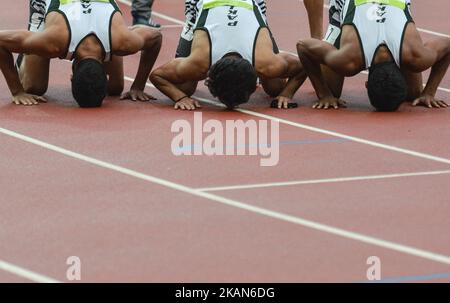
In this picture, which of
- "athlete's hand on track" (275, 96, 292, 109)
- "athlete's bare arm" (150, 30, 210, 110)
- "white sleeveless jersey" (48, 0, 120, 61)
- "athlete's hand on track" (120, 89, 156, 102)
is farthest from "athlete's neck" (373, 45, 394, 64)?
"white sleeveless jersey" (48, 0, 120, 61)

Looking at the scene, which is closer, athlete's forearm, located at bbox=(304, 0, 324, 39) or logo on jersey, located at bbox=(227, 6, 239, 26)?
logo on jersey, located at bbox=(227, 6, 239, 26)

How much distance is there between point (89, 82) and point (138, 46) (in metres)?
0.51

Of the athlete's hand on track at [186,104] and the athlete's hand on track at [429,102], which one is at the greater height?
the athlete's hand on track at [429,102]

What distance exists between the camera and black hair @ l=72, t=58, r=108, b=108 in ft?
29.7

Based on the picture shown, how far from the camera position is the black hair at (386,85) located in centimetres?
899

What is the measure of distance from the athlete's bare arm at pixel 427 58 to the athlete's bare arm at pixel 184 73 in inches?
58.0

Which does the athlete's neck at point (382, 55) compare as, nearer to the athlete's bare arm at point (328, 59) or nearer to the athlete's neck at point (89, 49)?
the athlete's bare arm at point (328, 59)

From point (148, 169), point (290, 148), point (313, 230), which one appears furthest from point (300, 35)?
point (313, 230)

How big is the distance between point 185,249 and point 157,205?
→ 81 cm

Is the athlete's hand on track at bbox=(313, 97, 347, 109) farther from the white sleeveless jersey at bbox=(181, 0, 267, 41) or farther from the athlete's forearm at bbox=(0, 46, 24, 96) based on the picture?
the athlete's forearm at bbox=(0, 46, 24, 96)

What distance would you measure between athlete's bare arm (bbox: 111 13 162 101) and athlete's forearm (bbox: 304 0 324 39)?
5.01ft

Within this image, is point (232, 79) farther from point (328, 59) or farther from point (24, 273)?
point (24, 273)

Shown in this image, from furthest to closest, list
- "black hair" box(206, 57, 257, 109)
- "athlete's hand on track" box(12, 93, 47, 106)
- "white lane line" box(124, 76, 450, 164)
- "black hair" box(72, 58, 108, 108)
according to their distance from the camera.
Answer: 1. "athlete's hand on track" box(12, 93, 47, 106)
2. "black hair" box(72, 58, 108, 108)
3. "black hair" box(206, 57, 257, 109)
4. "white lane line" box(124, 76, 450, 164)

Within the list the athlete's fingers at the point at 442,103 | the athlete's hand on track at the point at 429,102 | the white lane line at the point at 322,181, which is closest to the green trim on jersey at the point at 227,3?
the athlete's hand on track at the point at 429,102
